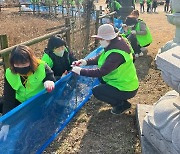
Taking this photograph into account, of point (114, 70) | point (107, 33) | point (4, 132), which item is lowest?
point (4, 132)

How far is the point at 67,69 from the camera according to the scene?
394 cm

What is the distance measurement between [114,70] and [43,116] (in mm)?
1146

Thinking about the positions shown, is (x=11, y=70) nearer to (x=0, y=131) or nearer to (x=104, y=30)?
(x=0, y=131)

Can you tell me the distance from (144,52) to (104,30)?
388 centimetres

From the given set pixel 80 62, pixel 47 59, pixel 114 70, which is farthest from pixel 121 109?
pixel 47 59

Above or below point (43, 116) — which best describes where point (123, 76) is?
above

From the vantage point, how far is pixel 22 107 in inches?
91.0

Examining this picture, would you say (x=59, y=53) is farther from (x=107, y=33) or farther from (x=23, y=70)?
(x=23, y=70)

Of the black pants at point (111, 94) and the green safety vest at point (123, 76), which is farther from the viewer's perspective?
the black pants at point (111, 94)

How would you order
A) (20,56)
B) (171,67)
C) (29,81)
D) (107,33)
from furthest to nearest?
(107,33) → (29,81) → (20,56) → (171,67)

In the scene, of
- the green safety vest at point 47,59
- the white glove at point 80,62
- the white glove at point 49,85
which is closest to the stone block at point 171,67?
the white glove at point 49,85

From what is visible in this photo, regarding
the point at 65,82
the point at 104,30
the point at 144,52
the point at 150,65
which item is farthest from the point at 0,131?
the point at 144,52

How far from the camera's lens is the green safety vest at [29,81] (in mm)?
Answer: 2881

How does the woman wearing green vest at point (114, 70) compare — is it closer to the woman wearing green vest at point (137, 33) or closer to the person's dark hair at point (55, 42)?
the person's dark hair at point (55, 42)
